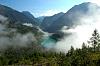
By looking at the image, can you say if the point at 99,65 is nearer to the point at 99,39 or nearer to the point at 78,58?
the point at 78,58

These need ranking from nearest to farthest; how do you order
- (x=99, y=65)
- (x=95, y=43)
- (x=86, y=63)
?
(x=99, y=65), (x=86, y=63), (x=95, y=43)

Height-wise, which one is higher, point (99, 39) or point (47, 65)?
point (99, 39)

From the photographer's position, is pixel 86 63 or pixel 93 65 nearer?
pixel 93 65

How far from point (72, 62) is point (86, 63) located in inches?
406

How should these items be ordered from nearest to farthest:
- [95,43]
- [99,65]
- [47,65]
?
1. [99,65]
2. [95,43]
3. [47,65]

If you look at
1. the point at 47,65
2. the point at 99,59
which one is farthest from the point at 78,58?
the point at 47,65

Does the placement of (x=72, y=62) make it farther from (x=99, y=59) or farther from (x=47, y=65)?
(x=47, y=65)

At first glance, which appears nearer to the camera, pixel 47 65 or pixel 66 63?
pixel 66 63

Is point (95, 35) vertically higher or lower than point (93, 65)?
higher

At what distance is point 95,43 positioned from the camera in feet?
490

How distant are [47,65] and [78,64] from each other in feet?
198

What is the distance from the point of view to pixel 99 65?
126 metres

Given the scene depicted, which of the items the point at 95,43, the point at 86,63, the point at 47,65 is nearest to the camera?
the point at 86,63

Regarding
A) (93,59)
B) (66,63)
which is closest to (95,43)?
(93,59)
